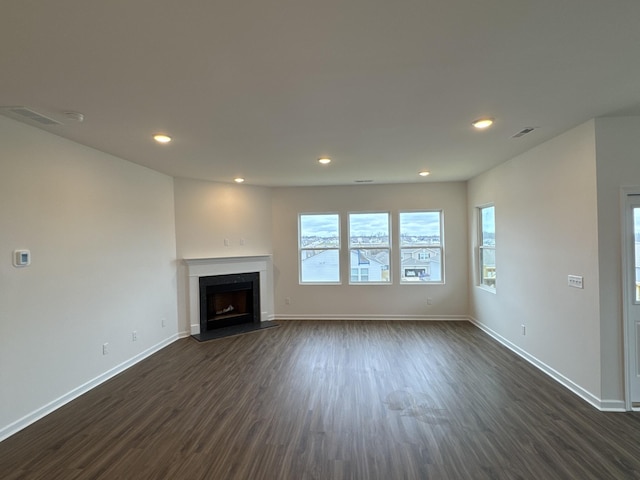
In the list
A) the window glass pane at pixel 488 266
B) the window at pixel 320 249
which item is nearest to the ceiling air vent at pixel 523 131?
the window glass pane at pixel 488 266

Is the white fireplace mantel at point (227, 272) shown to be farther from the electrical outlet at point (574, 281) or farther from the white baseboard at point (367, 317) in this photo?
the electrical outlet at point (574, 281)

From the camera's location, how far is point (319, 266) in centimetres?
627

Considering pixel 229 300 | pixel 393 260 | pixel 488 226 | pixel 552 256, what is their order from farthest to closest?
pixel 393 260 → pixel 229 300 → pixel 488 226 → pixel 552 256

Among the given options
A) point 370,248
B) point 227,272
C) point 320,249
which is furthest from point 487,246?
point 227,272

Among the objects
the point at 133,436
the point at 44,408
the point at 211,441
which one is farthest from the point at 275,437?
the point at 44,408

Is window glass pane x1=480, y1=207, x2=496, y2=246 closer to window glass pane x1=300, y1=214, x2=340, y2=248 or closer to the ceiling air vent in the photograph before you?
the ceiling air vent

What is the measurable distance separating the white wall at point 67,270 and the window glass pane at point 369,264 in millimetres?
3515

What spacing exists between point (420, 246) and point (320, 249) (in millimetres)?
1965

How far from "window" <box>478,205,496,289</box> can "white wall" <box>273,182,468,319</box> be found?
39cm

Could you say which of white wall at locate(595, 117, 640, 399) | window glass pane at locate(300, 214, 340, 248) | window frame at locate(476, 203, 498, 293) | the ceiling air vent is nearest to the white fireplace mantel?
window glass pane at locate(300, 214, 340, 248)

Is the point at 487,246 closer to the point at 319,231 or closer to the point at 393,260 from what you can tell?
the point at 393,260

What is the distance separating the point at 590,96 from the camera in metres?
2.34

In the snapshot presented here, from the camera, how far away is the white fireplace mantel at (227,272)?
521 cm

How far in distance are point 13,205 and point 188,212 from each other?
8.58ft
